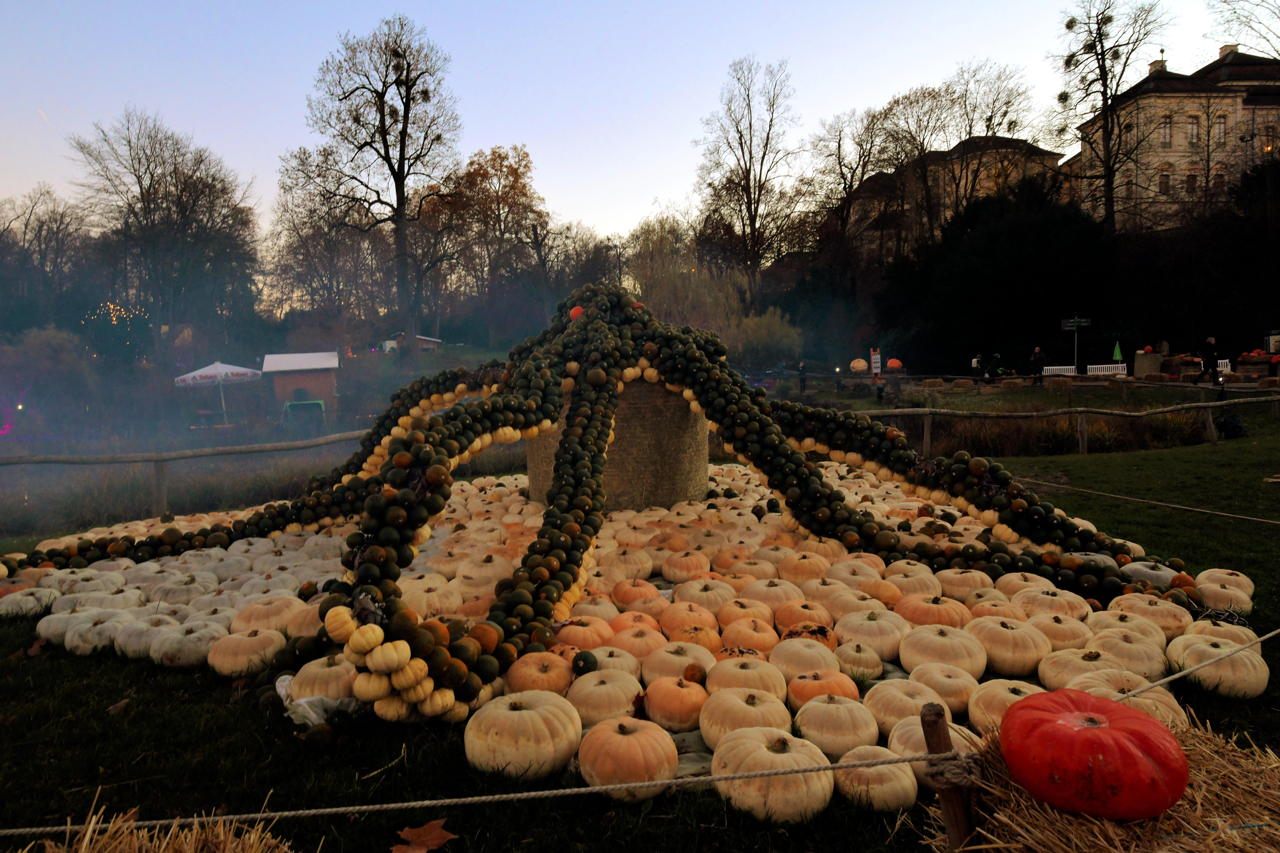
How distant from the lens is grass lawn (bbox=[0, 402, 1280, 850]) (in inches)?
81.7

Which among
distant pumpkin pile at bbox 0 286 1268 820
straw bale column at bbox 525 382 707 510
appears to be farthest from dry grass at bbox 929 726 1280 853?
straw bale column at bbox 525 382 707 510

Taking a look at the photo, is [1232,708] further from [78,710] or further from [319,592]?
[78,710]

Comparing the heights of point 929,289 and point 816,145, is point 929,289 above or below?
below

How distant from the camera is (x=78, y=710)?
286 cm

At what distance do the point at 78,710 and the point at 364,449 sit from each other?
3.01 m

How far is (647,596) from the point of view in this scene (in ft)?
12.6

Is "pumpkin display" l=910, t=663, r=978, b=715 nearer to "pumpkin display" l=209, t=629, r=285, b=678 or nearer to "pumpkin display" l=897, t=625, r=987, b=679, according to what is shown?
"pumpkin display" l=897, t=625, r=987, b=679

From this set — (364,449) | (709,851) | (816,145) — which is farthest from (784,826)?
(816,145)

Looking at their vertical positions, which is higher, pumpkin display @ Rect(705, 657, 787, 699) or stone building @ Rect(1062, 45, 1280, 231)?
stone building @ Rect(1062, 45, 1280, 231)

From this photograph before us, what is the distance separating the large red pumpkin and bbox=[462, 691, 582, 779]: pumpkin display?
137cm

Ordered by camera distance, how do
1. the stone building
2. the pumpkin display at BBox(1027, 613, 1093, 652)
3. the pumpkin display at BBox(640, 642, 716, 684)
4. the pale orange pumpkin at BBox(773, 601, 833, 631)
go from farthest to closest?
the stone building
the pale orange pumpkin at BBox(773, 601, 833, 631)
the pumpkin display at BBox(1027, 613, 1093, 652)
the pumpkin display at BBox(640, 642, 716, 684)

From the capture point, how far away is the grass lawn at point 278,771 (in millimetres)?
2074

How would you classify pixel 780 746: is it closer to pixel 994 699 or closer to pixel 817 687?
pixel 817 687

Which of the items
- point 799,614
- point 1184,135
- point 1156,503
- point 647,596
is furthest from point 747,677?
point 1184,135
